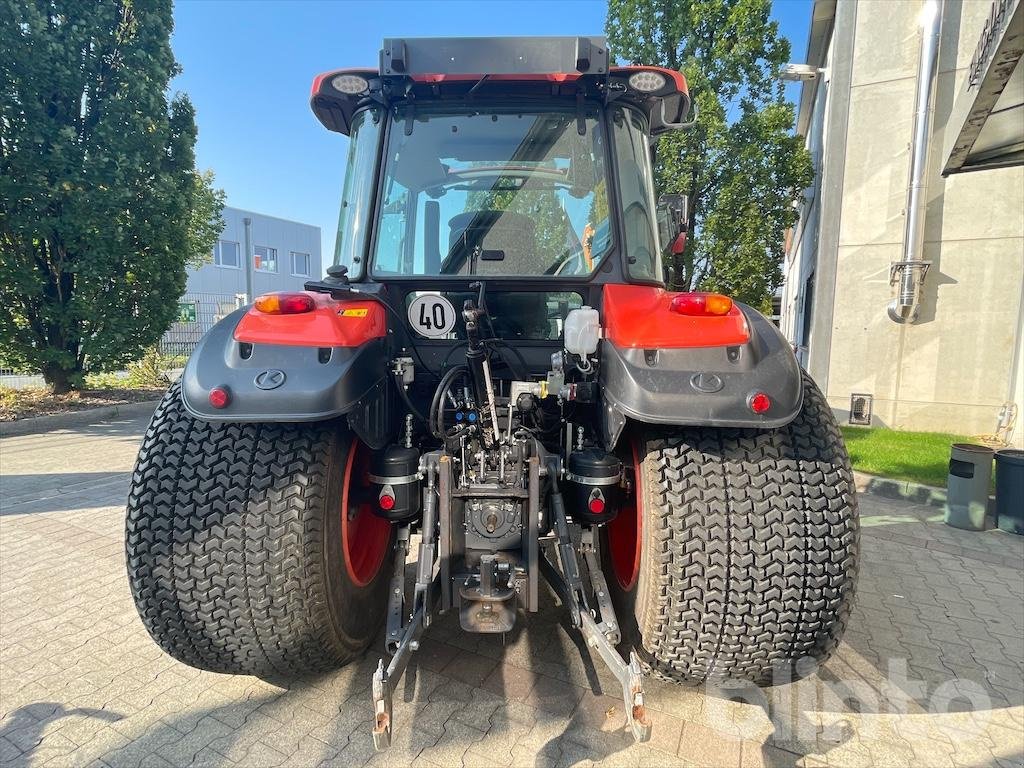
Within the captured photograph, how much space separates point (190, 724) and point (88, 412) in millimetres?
8456

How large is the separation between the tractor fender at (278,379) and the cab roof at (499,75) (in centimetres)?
118

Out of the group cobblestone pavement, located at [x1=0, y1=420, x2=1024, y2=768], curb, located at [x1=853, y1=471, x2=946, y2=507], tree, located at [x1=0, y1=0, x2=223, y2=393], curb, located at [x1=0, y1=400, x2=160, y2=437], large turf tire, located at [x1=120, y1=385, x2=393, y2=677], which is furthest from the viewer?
tree, located at [x1=0, y1=0, x2=223, y2=393]

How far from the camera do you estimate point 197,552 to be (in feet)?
6.24

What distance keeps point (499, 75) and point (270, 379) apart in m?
1.51

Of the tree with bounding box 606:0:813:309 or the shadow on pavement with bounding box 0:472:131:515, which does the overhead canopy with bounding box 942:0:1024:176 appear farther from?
the shadow on pavement with bounding box 0:472:131:515

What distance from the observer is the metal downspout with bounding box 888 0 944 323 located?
733cm

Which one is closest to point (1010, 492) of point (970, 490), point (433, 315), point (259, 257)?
point (970, 490)

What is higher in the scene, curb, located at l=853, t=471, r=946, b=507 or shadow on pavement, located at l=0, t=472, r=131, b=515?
curb, located at l=853, t=471, r=946, b=507

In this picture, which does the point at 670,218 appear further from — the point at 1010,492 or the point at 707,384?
the point at 1010,492

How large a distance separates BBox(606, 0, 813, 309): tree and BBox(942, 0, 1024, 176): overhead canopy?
198 inches

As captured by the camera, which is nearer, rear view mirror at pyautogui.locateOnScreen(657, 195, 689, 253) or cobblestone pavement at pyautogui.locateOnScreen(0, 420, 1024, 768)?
cobblestone pavement at pyautogui.locateOnScreen(0, 420, 1024, 768)

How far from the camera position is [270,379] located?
6.18ft

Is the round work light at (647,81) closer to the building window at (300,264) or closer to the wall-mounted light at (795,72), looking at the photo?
the wall-mounted light at (795,72)

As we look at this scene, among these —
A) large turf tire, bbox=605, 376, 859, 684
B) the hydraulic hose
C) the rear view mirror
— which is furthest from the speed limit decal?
the rear view mirror
